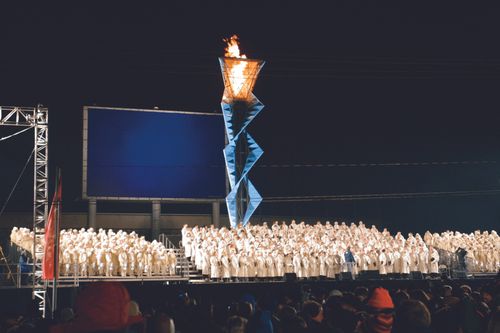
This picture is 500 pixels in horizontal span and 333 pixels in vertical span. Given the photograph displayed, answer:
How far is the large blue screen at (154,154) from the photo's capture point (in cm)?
2827

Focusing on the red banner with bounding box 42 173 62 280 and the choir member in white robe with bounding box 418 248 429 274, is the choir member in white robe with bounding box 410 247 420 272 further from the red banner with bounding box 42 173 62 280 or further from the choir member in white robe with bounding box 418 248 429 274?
the red banner with bounding box 42 173 62 280

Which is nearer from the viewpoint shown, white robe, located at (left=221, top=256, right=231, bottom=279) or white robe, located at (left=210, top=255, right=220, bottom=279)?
white robe, located at (left=210, top=255, right=220, bottom=279)

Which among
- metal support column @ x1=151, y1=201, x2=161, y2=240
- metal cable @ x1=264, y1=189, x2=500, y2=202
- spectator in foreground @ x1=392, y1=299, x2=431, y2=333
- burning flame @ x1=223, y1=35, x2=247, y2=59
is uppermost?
burning flame @ x1=223, y1=35, x2=247, y2=59

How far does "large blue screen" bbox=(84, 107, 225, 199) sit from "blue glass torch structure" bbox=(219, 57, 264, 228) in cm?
122

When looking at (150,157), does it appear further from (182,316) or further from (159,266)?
(182,316)

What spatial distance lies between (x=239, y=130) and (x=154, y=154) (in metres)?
3.64

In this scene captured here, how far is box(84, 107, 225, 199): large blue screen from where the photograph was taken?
2827 cm

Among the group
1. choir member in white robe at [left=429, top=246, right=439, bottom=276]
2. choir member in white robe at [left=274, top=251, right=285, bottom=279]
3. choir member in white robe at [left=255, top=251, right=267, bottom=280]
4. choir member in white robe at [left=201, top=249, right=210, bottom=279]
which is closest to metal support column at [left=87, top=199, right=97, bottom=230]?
choir member in white robe at [left=201, top=249, right=210, bottom=279]

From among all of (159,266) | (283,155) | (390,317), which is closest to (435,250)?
(159,266)

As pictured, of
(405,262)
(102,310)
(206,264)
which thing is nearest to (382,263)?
(405,262)

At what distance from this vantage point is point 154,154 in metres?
29.1

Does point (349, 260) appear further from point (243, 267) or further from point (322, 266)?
point (243, 267)

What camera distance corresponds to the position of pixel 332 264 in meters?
24.6

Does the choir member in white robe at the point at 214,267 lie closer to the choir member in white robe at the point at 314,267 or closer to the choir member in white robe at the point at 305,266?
the choir member in white robe at the point at 305,266
